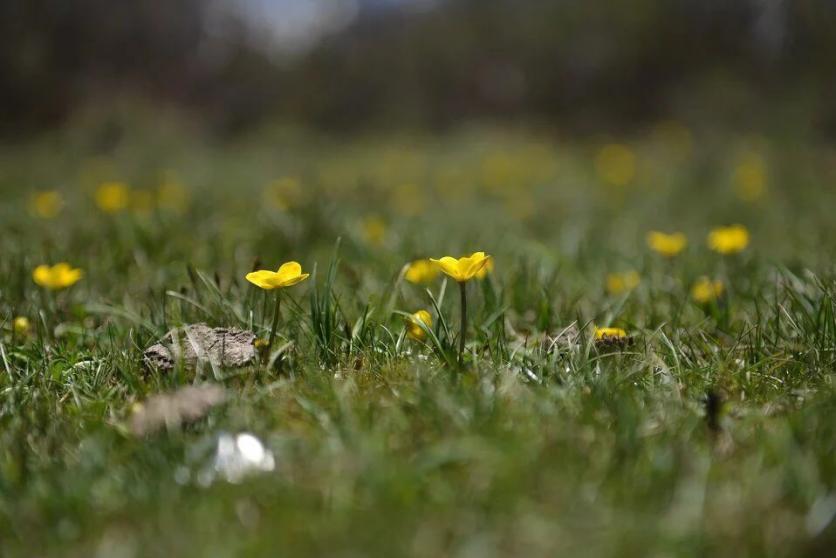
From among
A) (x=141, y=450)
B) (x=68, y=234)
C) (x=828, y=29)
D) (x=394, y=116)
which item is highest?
(x=828, y=29)

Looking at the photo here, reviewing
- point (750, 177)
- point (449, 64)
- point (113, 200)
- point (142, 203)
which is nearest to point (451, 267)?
point (113, 200)

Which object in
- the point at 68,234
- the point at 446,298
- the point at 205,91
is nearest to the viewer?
the point at 446,298

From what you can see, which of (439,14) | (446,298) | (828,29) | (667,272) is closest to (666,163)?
(828,29)

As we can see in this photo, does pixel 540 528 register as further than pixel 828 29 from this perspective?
No

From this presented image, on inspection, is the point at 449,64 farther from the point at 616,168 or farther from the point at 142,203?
the point at 142,203

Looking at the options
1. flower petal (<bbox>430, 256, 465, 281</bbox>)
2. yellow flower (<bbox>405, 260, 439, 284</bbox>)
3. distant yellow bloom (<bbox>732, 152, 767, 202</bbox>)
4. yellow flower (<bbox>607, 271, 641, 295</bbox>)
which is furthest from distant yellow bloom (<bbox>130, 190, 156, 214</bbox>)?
distant yellow bloom (<bbox>732, 152, 767, 202</bbox>)

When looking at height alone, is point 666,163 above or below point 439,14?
below

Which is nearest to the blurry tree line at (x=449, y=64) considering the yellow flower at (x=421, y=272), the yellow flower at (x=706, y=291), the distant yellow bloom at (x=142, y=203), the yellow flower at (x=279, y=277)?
the yellow flower at (x=706, y=291)

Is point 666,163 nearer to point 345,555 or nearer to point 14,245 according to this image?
point 14,245
